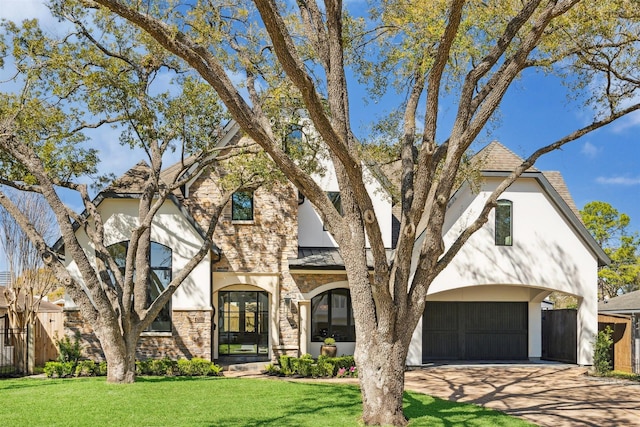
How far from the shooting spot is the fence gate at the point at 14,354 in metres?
16.0

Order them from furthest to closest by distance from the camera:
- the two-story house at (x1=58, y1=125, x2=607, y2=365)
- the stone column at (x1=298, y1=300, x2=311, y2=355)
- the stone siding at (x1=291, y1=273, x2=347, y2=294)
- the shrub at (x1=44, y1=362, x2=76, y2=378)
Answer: the stone siding at (x1=291, y1=273, x2=347, y2=294) < the stone column at (x1=298, y1=300, x2=311, y2=355) < the two-story house at (x1=58, y1=125, x2=607, y2=365) < the shrub at (x1=44, y1=362, x2=76, y2=378)

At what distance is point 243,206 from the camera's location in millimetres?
18328

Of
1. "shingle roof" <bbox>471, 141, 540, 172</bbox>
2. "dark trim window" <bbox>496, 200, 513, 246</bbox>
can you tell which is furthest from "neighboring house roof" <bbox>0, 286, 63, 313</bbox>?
"shingle roof" <bbox>471, 141, 540, 172</bbox>

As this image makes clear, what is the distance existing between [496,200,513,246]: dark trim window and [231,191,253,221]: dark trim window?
7.85m

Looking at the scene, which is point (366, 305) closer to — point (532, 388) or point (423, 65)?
point (423, 65)

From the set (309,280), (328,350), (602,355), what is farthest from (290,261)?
(602,355)

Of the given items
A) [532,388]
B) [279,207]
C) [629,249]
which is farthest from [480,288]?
[629,249]

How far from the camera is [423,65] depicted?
10.6 meters

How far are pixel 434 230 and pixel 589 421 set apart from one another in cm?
476

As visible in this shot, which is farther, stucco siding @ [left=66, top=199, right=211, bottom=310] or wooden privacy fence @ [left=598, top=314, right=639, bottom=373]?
wooden privacy fence @ [left=598, top=314, right=639, bottom=373]

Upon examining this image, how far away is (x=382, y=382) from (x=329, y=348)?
29.3 ft

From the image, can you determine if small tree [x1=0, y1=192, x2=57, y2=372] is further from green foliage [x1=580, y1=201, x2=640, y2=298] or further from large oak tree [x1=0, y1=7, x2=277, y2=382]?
green foliage [x1=580, y1=201, x2=640, y2=298]

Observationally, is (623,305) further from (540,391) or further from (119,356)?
(119,356)

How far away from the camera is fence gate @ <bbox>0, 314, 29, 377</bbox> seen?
16.0 m
